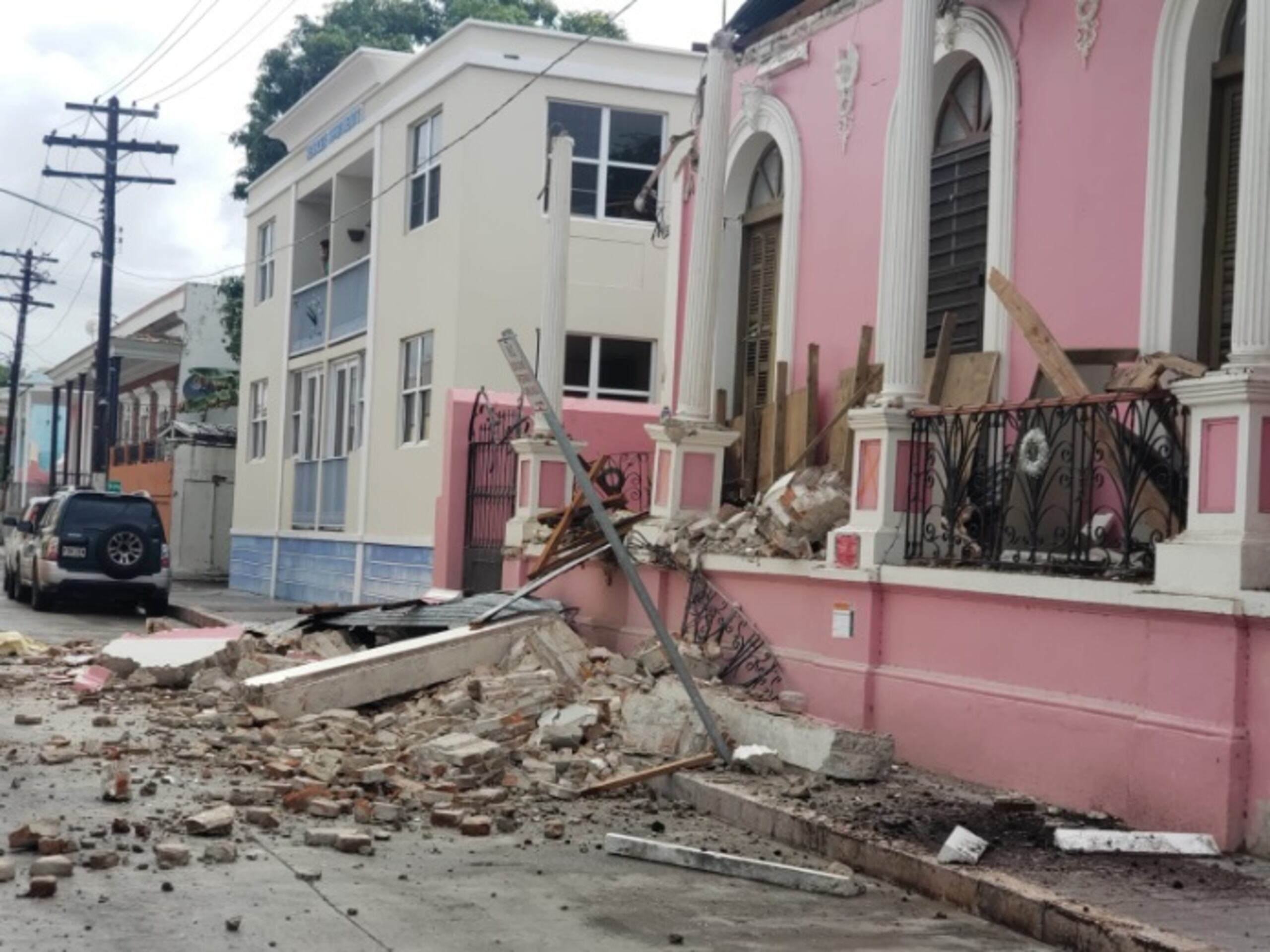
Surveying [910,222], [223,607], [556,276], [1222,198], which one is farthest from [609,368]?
[1222,198]

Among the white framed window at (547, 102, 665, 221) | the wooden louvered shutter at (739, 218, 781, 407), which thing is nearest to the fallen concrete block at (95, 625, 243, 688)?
the wooden louvered shutter at (739, 218, 781, 407)

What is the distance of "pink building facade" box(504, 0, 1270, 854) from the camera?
816 cm

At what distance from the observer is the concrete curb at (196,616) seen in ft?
75.3

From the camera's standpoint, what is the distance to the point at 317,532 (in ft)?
90.1

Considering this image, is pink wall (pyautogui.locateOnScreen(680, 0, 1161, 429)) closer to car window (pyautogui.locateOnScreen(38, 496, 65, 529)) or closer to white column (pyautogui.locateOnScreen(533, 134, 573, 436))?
white column (pyautogui.locateOnScreen(533, 134, 573, 436))

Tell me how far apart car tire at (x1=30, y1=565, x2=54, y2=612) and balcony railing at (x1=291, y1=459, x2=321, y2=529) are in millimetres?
4451

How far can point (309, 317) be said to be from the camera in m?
29.4

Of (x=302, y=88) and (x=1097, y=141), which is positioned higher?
(x=302, y=88)

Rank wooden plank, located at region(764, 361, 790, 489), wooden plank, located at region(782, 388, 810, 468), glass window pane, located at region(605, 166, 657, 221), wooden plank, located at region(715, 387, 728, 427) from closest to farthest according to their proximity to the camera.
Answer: wooden plank, located at region(782, 388, 810, 468)
wooden plank, located at region(764, 361, 790, 489)
wooden plank, located at region(715, 387, 728, 427)
glass window pane, located at region(605, 166, 657, 221)

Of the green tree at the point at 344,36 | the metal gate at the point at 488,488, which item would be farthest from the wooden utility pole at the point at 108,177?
the metal gate at the point at 488,488

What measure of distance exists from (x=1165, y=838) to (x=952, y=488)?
10.1 feet

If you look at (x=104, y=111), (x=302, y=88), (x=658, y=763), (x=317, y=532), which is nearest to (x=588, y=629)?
(x=658, y=763)

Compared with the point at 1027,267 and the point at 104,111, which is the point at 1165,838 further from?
the point at 104,111

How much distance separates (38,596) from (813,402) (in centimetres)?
1537
